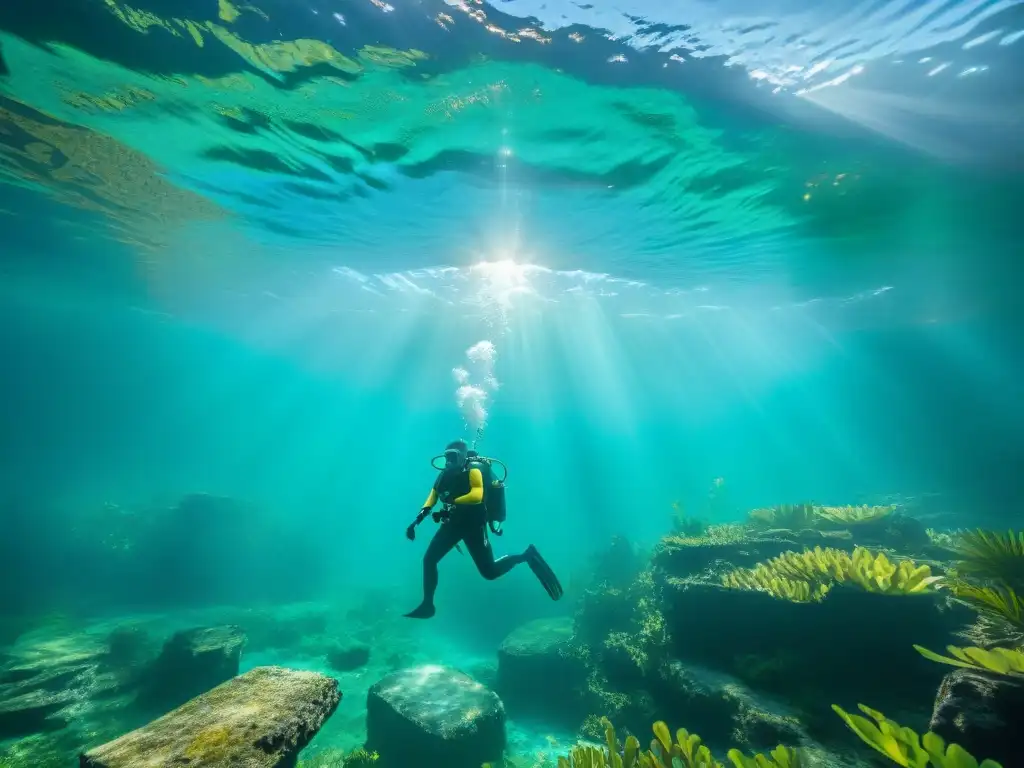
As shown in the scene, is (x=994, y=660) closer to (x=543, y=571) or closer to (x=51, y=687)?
(x=543, y=571)

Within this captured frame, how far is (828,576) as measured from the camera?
230 inches

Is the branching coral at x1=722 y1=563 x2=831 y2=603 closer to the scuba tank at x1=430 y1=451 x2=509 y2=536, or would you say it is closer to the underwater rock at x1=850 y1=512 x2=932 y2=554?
the scuba tank at x1=430 y1=451 x2=509 y2=536

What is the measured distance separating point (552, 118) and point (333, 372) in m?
49.9

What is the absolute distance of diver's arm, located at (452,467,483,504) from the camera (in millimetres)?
6331

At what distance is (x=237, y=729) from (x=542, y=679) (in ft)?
34.4

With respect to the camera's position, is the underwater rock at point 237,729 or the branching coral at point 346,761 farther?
the branching coral at point 346,761

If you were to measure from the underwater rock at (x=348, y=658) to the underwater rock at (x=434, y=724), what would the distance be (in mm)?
6900

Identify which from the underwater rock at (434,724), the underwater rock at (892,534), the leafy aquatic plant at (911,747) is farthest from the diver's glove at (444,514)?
the underwater rock at (892,534)

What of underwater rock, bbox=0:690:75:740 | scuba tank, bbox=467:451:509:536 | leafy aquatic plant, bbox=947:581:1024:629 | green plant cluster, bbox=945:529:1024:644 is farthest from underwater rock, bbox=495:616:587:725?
underwater rock, bbox=0:690:75:740

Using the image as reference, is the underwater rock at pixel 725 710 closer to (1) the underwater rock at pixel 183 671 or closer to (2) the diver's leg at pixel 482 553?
(2) the diver's leg at pixel 482 553

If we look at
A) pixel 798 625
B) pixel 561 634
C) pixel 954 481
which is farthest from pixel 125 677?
pixel 954 481

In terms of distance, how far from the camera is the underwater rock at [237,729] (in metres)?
2.67

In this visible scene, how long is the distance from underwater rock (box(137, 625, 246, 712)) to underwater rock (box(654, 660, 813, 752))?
9.88 m

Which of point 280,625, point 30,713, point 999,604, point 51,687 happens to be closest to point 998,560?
point 999,604
